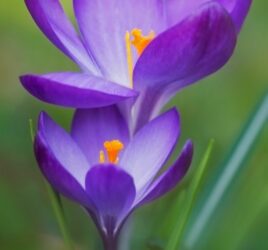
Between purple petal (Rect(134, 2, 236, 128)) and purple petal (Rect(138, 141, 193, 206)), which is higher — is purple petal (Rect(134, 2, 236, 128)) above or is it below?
above

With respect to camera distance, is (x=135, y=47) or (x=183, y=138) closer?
(x=135, y=47)

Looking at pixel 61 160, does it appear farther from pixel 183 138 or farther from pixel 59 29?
pixel 183 138

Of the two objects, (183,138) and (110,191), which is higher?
(110,191)

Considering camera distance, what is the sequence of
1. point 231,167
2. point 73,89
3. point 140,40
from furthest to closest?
point 231,167 → point 140,40 → point 73,89

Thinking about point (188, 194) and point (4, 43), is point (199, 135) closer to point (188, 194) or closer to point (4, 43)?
point (4, 43)

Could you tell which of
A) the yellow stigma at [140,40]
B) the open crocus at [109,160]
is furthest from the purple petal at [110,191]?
the yellow stigma at [140,40]

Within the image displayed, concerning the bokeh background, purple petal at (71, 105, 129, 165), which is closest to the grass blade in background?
the bokeh background

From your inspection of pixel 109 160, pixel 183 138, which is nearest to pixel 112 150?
pixel 109 160

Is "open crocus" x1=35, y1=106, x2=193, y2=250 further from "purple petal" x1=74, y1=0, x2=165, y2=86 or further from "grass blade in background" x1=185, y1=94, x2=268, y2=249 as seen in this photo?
"grass blade in background" x1=185, y1=94, x2=268, y2=249
